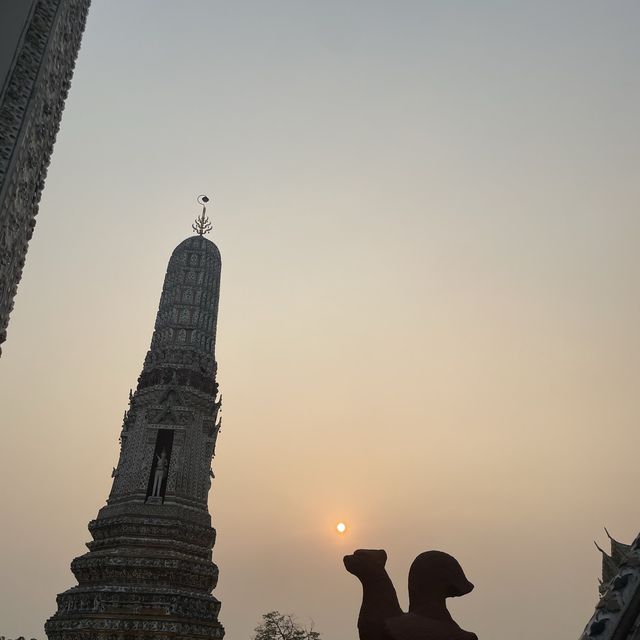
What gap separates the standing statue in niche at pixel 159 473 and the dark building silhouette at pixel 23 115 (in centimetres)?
1504

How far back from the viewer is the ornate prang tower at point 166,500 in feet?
58.3

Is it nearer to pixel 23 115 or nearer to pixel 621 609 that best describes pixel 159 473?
pixel 23 115

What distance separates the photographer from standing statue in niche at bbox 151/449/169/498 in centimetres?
2114

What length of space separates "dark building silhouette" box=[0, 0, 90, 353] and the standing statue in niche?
49.3 ft

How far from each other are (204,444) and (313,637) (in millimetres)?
14413

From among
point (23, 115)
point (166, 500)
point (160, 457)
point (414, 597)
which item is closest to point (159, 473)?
point (160, 457)

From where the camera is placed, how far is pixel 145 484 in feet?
69.2

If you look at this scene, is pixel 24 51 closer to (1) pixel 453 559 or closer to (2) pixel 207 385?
(1) pixel 453 559

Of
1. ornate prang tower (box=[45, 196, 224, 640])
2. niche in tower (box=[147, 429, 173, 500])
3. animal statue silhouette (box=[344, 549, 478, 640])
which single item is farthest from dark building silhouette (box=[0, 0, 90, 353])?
niche in tower (box=[147, 429, 173, 500])

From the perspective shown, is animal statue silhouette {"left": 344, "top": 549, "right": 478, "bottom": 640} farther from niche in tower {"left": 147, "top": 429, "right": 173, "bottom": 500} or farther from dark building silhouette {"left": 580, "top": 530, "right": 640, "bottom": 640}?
niche in tower {"left": 147, "top": 429, "right": 173, "bottom": 500}

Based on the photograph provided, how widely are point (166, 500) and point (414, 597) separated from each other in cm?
1737

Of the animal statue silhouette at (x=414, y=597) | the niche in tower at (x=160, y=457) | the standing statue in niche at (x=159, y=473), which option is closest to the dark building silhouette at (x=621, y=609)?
the animal statue silhouette at (x=414, y=597)

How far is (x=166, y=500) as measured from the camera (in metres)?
20.6

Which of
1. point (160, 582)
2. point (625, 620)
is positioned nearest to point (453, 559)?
point (625, 620)
